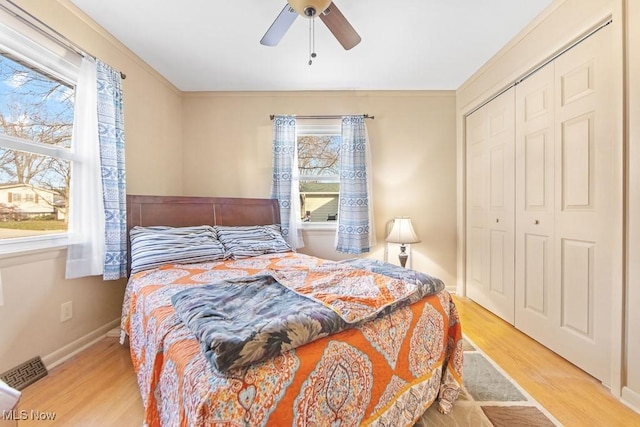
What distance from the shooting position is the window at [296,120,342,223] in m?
3.41

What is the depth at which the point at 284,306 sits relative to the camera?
1087 millimetres

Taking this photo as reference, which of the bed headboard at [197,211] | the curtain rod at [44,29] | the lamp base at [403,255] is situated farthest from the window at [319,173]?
the curtain rod at [44,29]

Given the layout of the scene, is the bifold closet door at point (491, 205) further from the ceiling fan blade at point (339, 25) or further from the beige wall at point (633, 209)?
the ceiling fan blade at point (339, 25)

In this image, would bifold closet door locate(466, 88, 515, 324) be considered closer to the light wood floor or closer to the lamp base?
the light wood floor

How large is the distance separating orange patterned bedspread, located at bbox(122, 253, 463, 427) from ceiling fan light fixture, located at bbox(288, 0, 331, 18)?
1.67 m

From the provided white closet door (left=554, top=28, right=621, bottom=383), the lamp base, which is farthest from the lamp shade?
white closet door (left=554, top=28, right=621, bottom=383)

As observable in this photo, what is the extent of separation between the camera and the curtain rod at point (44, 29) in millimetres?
1608

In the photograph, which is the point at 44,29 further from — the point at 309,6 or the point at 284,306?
the point at 284,306

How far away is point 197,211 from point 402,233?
221 centimetres

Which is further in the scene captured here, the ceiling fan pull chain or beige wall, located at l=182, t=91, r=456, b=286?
beige wall, located at l=182, t=91, r=456, b=286

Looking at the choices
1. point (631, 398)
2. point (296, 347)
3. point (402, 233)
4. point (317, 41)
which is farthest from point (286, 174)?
point (631, 398)

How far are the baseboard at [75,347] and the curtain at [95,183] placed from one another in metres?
0.50

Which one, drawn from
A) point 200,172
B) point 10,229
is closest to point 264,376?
point 10,229

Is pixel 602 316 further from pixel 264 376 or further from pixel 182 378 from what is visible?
pixel 182 378
